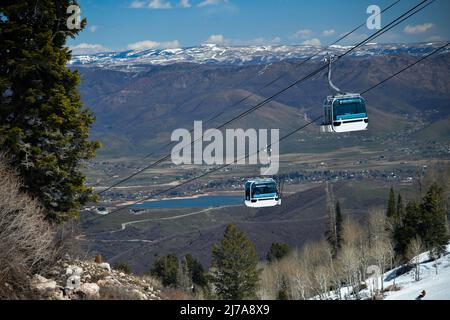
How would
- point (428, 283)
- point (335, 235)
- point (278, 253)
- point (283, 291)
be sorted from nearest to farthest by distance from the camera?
point (428, 283), point (283, 291), point (335, 235), point (278, 253)

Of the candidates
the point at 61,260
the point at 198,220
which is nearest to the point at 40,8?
the point at 61,260

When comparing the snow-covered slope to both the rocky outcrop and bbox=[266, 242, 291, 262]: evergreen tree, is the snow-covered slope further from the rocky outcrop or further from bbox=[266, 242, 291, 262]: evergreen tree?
bbox=[266, 242, 291, 262]: evergreen tree

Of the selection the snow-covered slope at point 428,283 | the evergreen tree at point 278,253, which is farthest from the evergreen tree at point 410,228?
the evergreen tree at point 278,253

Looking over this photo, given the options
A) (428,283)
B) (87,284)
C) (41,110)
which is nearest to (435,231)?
(428,283)

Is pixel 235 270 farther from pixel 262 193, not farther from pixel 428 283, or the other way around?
pixel 262 193

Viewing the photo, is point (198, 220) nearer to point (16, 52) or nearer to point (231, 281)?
point (231, 281)
